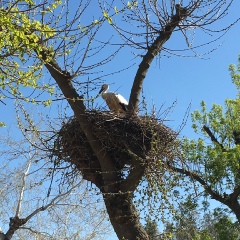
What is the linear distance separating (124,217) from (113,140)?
91 centimetres

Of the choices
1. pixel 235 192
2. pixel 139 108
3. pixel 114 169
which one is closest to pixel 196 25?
pixel 139 108

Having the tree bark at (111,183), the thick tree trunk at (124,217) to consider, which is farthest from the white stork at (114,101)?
the thick tree trunk at (124,217)

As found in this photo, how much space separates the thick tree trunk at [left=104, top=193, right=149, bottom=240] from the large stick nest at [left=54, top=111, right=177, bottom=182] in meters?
0.39

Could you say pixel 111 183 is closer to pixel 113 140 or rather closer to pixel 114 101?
pixel 113 140

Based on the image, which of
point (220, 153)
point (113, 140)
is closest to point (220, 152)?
point (220, 153)

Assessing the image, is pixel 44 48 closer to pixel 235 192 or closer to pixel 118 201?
pixel 118 201

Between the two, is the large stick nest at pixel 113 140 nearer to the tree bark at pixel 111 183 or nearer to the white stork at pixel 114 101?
the tree bark at pixel 111 183

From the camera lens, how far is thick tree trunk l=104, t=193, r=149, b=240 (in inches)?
190

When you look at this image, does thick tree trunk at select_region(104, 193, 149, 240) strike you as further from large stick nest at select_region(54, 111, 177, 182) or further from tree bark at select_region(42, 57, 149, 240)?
large stick nest at select_region(54, 111, 177, 182)

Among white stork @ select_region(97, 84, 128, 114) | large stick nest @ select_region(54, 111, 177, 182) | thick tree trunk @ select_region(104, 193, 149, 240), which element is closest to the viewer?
thick tree trunk @ select_region(104, 193, 149, 240)

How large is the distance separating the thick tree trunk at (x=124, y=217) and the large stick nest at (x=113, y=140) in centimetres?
39

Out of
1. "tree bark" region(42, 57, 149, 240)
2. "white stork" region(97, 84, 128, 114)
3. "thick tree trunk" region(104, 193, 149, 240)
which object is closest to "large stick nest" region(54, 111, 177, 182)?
"tree bark" region(42, 57, 149, 240)

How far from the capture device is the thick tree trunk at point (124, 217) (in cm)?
483

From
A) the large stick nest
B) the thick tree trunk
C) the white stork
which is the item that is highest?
the white stork
